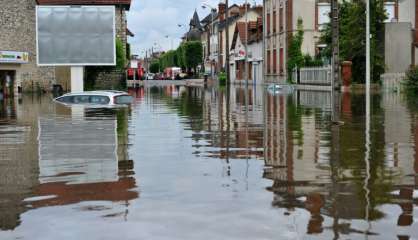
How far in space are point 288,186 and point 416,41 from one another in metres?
48.0

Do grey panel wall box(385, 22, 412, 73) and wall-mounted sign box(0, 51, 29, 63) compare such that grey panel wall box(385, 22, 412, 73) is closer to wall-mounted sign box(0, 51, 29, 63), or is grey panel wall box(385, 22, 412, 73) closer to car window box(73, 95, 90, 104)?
car window box(73, 95, 90, 104)

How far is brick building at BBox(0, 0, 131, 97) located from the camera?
188ft

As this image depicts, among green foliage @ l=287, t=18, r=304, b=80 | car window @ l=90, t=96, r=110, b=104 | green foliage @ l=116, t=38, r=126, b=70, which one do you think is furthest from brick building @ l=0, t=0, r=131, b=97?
car window @ l=90, t=96, r=110, b=104

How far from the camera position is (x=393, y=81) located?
45.7 m

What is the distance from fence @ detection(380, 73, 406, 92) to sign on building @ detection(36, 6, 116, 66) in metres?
18.6

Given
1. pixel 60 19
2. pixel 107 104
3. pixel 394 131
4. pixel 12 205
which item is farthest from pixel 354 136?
pixel 60 19

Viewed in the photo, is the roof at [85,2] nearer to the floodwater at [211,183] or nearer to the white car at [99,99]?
the white car at [99,99]

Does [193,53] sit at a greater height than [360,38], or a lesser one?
greater

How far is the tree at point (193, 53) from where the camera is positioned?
437 ft

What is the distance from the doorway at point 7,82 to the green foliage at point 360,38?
1000 inches

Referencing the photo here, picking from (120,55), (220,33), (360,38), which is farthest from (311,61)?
(220,33)

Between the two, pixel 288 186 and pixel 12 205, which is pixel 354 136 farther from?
pixel 12 205

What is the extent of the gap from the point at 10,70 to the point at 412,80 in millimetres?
31988

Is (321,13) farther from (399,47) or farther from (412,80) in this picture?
(412,80)
